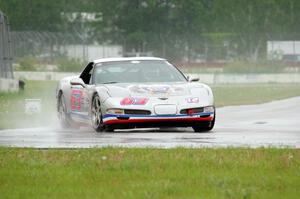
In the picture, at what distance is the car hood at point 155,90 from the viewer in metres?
16.9

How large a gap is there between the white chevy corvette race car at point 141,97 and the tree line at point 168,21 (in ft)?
212

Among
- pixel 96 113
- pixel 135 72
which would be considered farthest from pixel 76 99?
pixel 96 113

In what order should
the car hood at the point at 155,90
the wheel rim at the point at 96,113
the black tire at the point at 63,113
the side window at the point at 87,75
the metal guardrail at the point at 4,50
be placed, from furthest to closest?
the metal guardrail at the point at 4,50 → the black tire at the point at 63,113 → the side window at the point at 87,75 → the wheel rim at the point at 96,113 → the car hood at the point at 155,90

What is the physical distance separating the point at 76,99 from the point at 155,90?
242 cm

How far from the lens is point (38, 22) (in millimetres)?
97375

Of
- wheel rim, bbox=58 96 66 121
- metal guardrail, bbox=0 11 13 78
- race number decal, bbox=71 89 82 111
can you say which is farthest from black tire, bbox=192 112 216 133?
Result: metal guardrail, bbox=0 11 13 78

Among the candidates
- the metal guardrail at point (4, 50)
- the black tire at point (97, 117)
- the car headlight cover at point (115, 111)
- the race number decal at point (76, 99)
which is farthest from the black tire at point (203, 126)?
the metal guardrail at point (4, 50)

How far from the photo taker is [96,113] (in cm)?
1741

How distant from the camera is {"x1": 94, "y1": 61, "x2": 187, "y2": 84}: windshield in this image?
17.9m

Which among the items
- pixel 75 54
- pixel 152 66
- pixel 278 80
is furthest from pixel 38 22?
pixel 152 66

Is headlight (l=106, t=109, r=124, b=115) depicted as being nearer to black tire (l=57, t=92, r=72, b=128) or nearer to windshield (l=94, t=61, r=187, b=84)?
windshield (l=94, t=61, r=187, b=84)

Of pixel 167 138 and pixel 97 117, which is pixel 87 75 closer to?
pixel 97 117

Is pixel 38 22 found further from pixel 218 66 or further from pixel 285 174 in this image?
pixel 285 174

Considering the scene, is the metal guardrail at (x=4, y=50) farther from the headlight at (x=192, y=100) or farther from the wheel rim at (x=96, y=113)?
the headlight at (x=192, y=100)
